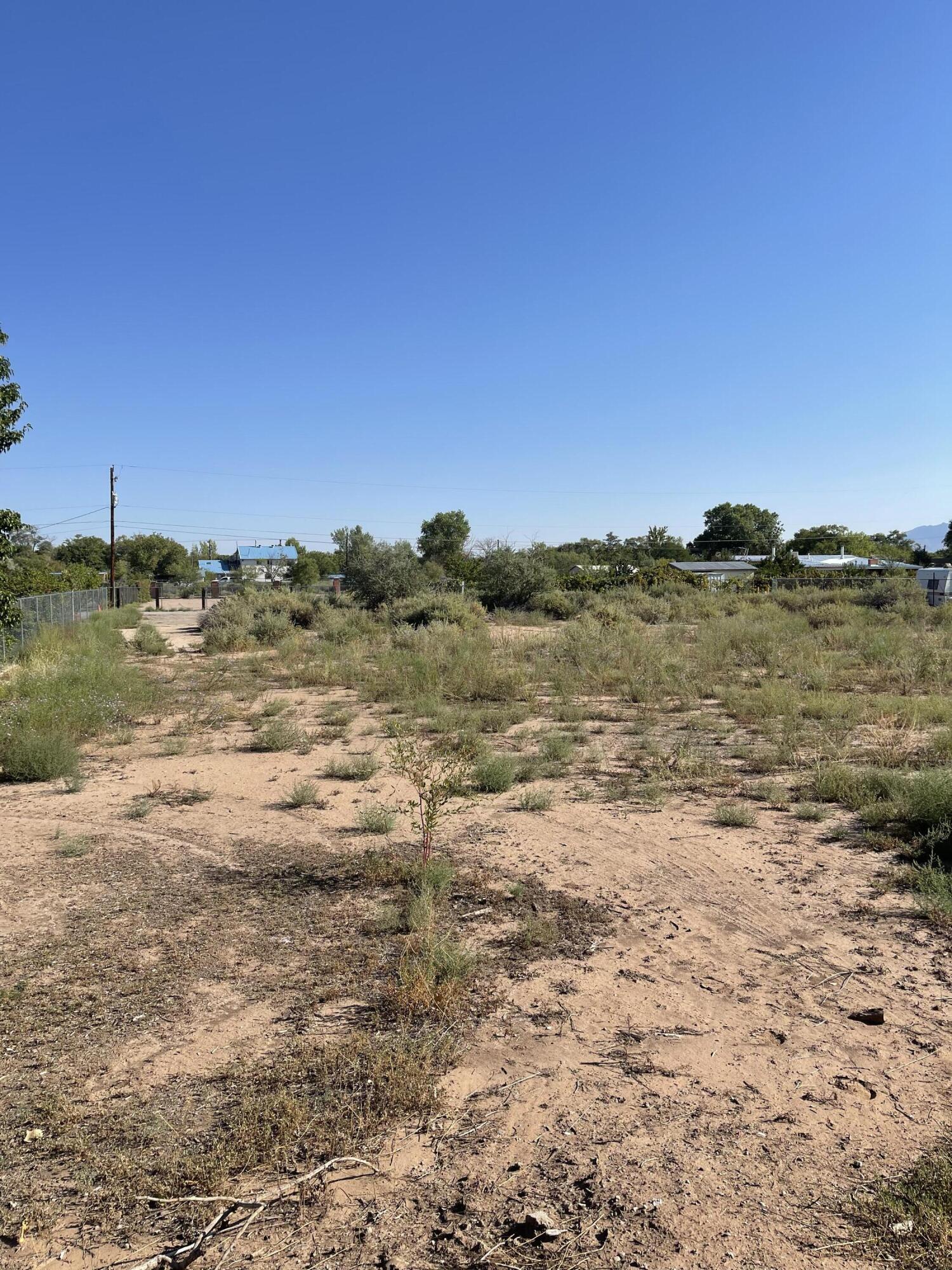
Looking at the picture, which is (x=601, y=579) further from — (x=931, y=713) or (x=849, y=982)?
(x=849, y=982)

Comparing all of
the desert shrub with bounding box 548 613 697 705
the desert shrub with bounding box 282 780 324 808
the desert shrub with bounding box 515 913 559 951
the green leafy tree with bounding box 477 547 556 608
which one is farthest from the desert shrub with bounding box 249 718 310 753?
the green leafy tree with bounding box 477 547 556 608

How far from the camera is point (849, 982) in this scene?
4953mm

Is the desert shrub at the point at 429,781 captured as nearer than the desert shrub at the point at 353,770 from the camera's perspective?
Yes

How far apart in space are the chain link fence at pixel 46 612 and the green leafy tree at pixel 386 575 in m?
11.3

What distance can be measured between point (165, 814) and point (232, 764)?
2196mm

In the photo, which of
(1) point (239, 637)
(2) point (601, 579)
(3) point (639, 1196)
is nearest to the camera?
(3) point (639, 1196)

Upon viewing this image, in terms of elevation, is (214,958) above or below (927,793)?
below

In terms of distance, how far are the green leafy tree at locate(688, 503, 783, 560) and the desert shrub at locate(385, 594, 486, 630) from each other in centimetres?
7584

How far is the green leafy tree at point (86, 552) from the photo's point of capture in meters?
90.1

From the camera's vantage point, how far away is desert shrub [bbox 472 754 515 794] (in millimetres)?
9320

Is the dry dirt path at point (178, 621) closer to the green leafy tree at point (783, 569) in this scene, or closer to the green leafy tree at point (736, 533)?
the green leafy tree at point (783, 569)

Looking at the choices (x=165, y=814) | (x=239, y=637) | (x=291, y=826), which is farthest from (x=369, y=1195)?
(x=239, y=637)

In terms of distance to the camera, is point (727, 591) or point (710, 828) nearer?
point (710, 828)

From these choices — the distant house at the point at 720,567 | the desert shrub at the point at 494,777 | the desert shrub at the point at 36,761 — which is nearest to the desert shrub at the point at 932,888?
the desert shrub at the point at 494,777
